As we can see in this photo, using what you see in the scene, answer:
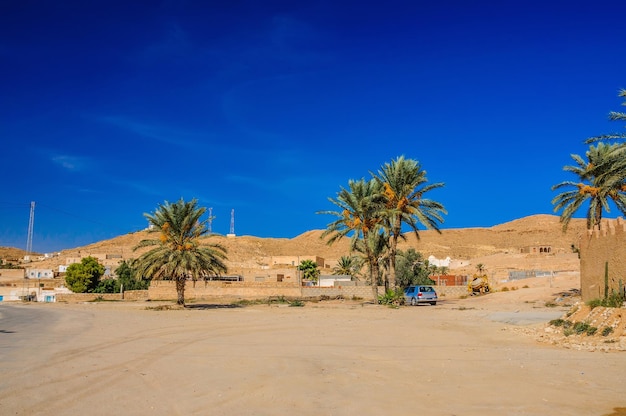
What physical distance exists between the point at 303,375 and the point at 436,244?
410 ft

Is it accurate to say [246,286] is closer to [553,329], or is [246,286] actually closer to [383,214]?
[383,214]

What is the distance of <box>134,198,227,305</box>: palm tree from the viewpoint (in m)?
32.8

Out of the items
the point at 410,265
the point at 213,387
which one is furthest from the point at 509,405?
the point at 410,265

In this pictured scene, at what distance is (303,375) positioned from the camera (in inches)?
388

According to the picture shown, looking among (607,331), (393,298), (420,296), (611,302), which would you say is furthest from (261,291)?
(607,331)

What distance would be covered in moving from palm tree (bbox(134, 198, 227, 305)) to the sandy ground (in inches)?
Answer: 614

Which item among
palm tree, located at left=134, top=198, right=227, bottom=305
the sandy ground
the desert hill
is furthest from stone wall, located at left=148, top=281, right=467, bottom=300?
the desert hill

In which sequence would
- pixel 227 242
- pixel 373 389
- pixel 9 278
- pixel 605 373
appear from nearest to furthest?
1. pixel 373 389
2. pixel 605 373
3. pixel 9 278
4. pixel 227 242

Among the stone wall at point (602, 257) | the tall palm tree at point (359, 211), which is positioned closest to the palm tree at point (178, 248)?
the tall palm tree at point (359, 211)

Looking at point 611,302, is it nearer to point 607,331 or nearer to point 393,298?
point 607,331

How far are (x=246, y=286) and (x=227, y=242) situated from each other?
68678 millimetres

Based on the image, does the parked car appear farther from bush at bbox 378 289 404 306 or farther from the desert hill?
the desert hill

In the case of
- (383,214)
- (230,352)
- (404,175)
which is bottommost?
(230,352)

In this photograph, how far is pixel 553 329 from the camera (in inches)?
647
